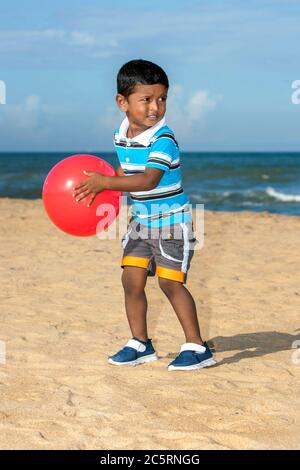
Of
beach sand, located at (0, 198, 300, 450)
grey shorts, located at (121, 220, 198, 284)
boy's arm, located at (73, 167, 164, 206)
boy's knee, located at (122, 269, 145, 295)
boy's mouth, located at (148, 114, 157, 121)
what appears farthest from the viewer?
boy's knee, located at (122, 269, 145, 295)

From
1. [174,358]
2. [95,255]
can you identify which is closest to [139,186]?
[174,358]

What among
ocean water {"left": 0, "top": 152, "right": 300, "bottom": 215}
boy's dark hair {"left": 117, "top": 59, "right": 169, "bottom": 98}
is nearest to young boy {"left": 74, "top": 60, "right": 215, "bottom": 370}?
boy's dark hair {"left": 117, "top": 59, "right": 169, "bottom": 98}

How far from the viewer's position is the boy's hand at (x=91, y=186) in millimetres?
4340

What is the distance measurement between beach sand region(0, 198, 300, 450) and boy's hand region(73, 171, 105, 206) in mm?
1096

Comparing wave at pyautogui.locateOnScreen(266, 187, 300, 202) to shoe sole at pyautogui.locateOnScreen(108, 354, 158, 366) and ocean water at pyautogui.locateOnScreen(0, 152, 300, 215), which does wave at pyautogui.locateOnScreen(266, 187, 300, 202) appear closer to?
ocean water at pyautogui.locateOnScreen(0, 152, 300, 215)

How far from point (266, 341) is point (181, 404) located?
1706mm

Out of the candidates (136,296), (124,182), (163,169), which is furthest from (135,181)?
(136,296)

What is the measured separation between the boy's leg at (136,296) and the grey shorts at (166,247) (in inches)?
2.3

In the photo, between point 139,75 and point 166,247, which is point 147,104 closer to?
point 139,75

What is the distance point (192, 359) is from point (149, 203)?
998 millimetres

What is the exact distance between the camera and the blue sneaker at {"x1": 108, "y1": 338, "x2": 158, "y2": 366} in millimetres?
4773

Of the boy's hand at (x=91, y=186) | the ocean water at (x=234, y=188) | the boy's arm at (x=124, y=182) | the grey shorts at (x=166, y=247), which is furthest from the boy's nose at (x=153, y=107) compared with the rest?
the ocean water at (x=234, y=188)

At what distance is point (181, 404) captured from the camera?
4.02 m

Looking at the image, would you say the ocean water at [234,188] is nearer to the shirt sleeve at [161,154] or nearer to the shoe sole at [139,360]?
the shoe sole at [139,360]
